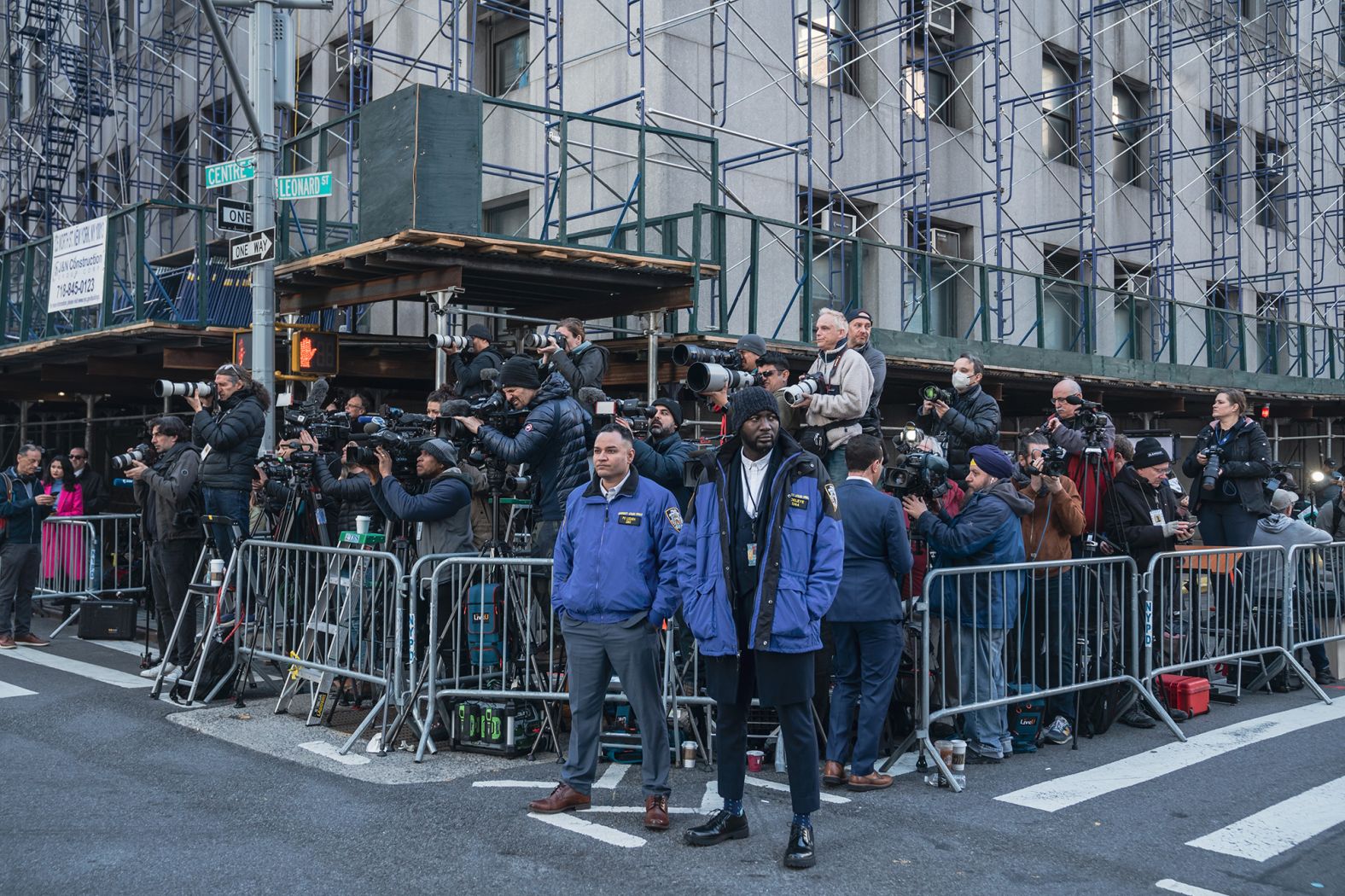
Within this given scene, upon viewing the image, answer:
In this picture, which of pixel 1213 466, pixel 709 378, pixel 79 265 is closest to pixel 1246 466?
pixel 1213 466

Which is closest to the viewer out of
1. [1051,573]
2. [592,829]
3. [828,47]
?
[592,829]

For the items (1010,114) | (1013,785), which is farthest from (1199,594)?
→ (1010,114)

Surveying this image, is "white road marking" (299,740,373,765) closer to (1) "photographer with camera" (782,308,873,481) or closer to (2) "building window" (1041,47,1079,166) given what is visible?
(1) "photographer with camera" (782,308,873,481)

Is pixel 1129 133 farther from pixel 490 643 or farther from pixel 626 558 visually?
pixel 626 558

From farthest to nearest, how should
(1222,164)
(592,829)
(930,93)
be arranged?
(1222,164)
(930,93)
(592,829)

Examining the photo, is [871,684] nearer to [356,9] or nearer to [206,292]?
[206,292]

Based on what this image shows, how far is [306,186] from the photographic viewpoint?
1150 centimetres

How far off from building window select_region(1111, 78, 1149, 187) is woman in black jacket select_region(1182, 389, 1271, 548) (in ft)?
48.3

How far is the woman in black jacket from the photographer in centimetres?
1077

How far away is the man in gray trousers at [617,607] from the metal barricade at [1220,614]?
4121 mm

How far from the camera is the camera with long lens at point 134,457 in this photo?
9641 mm

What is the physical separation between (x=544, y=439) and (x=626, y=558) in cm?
179

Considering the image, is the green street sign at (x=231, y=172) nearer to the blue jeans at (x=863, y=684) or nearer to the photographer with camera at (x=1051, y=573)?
the photographer with camera at (x=1051, y=573)

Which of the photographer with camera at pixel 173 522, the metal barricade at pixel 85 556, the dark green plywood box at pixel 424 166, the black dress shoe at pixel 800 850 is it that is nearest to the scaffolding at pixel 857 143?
the dark green plywood box at pixel 424 166
